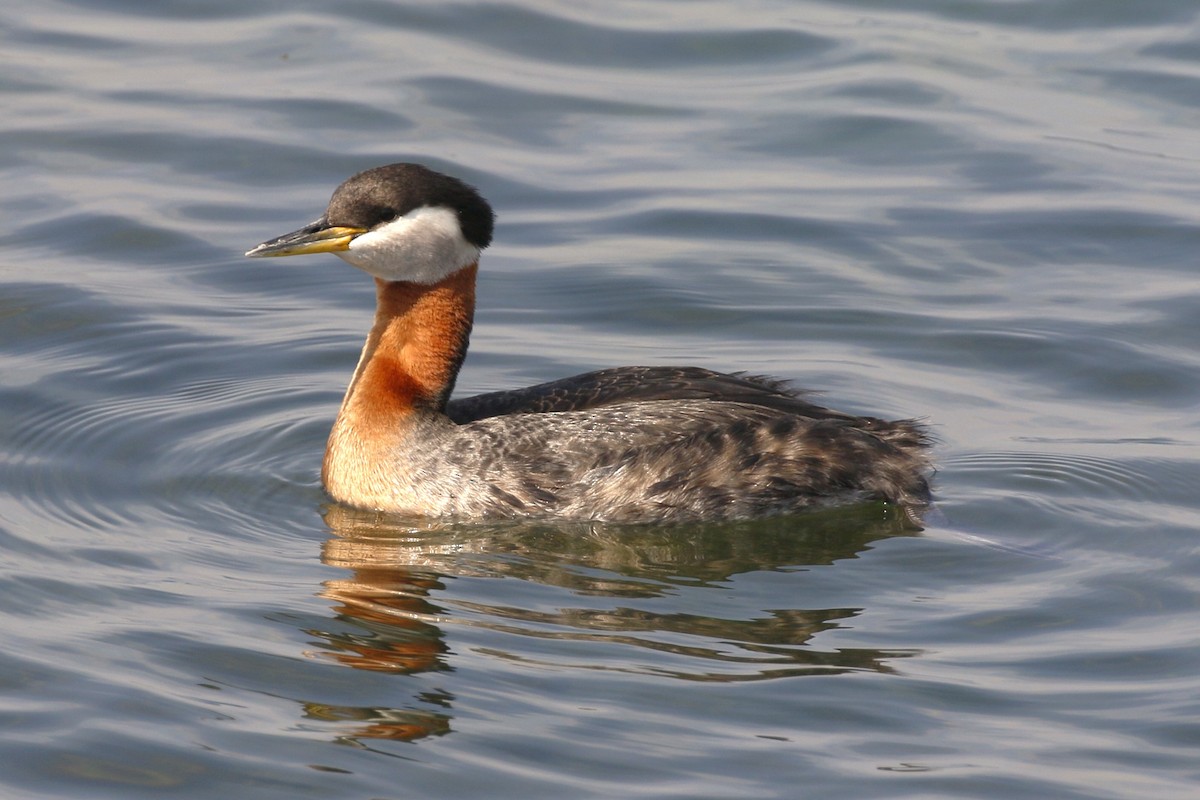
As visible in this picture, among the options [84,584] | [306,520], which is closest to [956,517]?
[306,520]

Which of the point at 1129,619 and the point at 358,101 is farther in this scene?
the point at 358,101

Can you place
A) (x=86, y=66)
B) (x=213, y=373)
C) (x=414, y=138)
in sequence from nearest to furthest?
(x=213, y=373)
(x=414, y=138)
(x=86, y=66)

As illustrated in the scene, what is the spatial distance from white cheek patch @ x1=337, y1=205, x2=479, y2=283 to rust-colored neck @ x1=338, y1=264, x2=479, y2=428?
67 millimetres

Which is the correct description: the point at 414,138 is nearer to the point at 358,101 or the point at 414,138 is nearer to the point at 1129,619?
the point at 358,101

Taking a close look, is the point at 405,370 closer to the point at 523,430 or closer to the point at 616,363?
the point at 523,430

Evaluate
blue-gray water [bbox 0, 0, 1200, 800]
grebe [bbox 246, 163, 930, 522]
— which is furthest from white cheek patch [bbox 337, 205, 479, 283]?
blue-gray water [bbox 0, 0, 1200, 800]

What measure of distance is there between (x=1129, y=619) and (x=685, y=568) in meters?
2.17

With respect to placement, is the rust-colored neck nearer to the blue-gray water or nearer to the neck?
the neck

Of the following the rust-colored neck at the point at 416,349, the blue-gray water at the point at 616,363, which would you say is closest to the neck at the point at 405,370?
the rust-colored neck at the point at 416,349

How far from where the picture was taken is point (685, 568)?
32.2ft

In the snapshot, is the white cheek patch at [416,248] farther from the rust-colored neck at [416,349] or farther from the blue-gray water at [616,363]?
the blue-gray water at [616,363]

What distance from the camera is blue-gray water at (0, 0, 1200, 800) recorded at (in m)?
7.94

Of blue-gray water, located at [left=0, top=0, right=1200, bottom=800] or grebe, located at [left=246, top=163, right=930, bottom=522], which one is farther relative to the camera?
grebe, located at [left=246, top=163, right=930, bottom=522]

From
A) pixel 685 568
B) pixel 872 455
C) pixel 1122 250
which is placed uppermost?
pixel 1122 250
